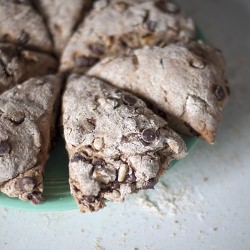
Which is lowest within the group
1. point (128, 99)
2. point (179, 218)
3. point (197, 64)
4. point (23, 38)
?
point (179, 218)

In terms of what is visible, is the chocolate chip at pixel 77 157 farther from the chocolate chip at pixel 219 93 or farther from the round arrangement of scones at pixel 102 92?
the chocolate chip at pixel 219 93

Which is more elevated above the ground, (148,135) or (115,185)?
(148,135)

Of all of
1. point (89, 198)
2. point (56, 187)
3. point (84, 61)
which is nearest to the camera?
point (89, 198)

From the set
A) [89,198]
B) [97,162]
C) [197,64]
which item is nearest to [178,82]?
[197,64]

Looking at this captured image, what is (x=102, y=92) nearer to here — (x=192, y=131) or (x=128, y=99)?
(x=128, y=99)

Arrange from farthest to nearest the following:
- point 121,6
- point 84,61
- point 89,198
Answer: point 121,6
point 84,61
point 89,198

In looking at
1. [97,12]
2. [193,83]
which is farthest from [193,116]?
[97,12]

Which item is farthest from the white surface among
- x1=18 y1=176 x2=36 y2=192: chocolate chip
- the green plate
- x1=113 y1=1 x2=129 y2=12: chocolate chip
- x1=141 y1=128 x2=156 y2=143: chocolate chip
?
x1=113 y1=1 x2=129 y2=12: chocolate chip
